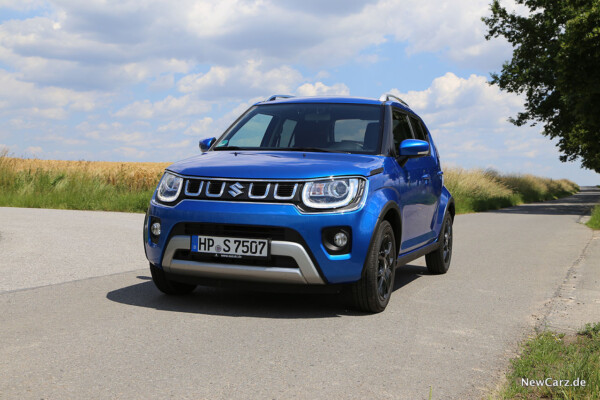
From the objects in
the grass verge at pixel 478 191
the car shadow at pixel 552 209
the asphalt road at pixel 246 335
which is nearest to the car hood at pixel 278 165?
the asphalt road at pixel 246 335

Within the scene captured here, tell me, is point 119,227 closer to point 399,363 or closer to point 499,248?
point 499,248

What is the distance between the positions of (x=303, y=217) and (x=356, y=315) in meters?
1.08

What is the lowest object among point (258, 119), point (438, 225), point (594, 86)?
point (438, 225)

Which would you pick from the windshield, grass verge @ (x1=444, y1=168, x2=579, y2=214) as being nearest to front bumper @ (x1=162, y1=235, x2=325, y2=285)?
the windshield

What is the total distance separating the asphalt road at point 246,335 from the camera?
370cm

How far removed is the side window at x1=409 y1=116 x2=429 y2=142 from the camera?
25.6ft

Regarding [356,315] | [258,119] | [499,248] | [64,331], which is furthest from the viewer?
[499,248]

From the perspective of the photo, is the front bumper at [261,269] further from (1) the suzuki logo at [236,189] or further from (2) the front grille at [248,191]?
(1) the suzuki logo at [236,189]

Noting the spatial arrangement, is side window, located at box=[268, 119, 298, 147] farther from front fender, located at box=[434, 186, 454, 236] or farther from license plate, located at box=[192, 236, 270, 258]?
front fender, located at box=[434, 186, 454, 236]

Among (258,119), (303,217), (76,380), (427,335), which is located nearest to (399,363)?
(427,335)

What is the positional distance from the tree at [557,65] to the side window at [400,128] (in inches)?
748

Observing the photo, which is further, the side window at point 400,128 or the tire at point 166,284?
the side window at point 400,128

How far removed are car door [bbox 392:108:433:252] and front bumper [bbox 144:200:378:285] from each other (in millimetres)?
1045

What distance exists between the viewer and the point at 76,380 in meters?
3.70
